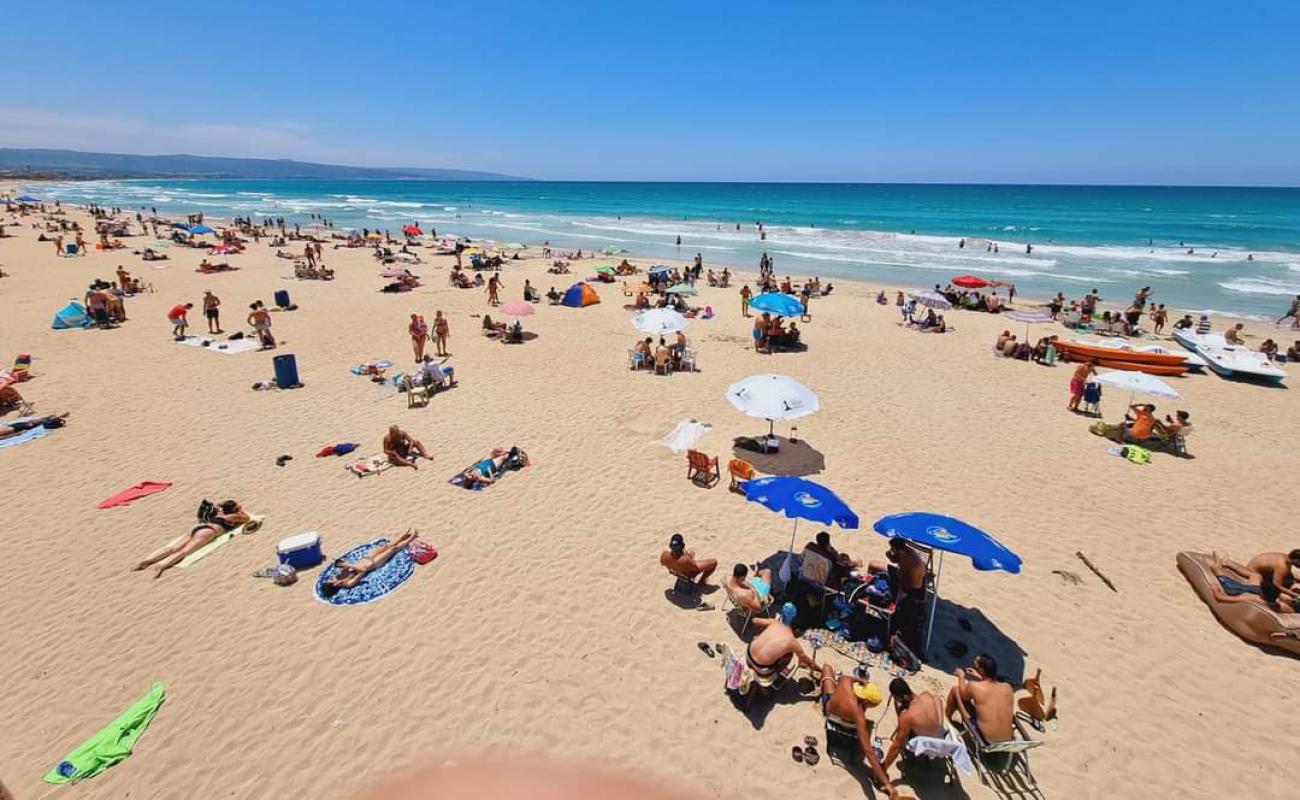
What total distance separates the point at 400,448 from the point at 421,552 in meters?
2.84

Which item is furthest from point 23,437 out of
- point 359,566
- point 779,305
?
point 779,305

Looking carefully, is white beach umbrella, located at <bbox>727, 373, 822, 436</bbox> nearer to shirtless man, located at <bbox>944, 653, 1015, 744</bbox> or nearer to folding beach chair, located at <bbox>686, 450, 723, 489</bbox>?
folding beach chair, located at <bbox>686, 450, 723, 489</bbox>

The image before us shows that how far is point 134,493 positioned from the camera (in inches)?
328

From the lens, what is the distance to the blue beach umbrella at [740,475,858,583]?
19.8 ft

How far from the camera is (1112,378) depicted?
413 inches

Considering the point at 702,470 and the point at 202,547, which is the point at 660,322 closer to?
the point at 702,470

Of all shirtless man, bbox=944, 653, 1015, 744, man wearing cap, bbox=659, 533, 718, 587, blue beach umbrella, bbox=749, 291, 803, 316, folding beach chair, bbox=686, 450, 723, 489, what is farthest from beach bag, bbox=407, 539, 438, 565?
blue beach umbrella, bbox=749, 291, 803, 316

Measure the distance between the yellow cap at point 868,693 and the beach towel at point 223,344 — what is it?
1631cm

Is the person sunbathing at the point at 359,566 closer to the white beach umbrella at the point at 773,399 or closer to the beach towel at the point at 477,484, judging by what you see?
the beach towel at the point at 477,484

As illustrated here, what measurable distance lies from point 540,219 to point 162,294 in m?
46.7

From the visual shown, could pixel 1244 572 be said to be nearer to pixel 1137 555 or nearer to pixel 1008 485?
pixel 1137 555

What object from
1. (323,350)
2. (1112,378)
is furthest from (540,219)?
(1112,378)

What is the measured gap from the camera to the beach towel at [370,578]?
6.38 meters

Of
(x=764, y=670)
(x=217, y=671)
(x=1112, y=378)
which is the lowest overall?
(x=217, y=671)
